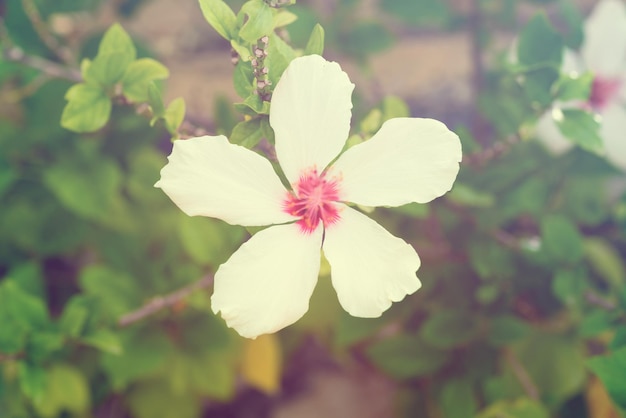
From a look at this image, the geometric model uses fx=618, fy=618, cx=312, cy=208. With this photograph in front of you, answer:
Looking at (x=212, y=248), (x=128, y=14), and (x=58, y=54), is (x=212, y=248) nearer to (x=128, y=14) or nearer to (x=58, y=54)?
→ (x=58, y=54)

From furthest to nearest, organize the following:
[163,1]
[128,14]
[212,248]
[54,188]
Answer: [163,1] → [128,14] → [54,188] → [212,248]

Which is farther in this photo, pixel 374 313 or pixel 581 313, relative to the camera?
pixel 581 313

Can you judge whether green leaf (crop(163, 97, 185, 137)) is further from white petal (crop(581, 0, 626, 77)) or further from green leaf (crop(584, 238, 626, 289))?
green leaf (crop(584, 238, 626, 289))

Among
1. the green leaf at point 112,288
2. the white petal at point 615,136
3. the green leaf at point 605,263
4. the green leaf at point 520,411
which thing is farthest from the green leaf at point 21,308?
the green leaf at point 605,263

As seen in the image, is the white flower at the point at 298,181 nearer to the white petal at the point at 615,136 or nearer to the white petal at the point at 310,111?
the white petal at the point at 310,111

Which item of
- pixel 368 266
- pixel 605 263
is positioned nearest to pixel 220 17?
pixel 368 266

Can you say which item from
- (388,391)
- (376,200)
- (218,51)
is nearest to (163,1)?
(218,51)

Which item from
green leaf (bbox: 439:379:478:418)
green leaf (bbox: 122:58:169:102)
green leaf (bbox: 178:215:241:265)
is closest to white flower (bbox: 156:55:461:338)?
green leaf (bbox: 122:58:169:102)
